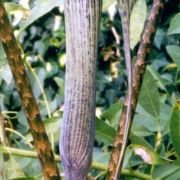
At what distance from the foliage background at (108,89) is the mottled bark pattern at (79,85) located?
0.15 m

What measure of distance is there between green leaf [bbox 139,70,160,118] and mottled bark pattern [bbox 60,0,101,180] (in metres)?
0.32

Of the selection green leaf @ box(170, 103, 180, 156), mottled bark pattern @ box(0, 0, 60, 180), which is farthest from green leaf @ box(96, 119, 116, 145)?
mottled bark pattern @ box(0, 0, 60, 180)

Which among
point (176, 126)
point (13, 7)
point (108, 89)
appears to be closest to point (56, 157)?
point (176, 126)

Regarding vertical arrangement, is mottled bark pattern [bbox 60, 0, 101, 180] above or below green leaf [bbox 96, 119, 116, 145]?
above

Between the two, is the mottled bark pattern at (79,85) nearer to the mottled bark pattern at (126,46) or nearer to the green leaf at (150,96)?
the mottled bark pattern at (126,46)

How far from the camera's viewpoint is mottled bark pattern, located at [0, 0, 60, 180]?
Result: 0.70 meters

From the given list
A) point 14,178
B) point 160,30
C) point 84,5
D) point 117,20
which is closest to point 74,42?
point 84,5

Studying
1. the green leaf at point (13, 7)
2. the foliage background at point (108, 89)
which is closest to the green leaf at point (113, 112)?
the foliage background at point (108, 89)

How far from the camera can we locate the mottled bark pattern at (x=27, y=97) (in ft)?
2.30

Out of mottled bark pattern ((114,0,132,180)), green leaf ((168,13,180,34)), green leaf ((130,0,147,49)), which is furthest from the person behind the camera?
green leaf ((168,13,180,34))

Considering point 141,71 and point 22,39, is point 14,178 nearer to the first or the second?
point 141,71

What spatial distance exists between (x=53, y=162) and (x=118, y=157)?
0.25ft

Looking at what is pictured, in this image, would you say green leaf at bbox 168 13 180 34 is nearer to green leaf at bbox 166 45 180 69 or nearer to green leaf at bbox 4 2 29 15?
green leaf at bbox 166 45 180 69

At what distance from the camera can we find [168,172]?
861 millimetres
